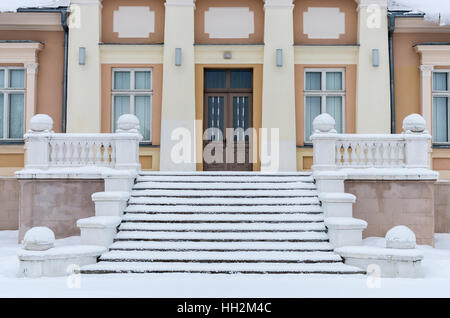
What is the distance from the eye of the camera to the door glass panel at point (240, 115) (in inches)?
563

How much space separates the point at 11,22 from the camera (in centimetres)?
1390

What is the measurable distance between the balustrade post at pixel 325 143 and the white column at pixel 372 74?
2961 mm

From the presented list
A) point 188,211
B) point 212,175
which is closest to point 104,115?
point 212,175

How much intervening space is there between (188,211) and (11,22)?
24.0 feet

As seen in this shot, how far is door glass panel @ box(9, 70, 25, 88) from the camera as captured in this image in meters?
14.1

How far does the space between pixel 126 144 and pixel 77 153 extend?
1.05 m

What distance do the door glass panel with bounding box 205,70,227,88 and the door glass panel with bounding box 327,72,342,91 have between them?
2653 mm

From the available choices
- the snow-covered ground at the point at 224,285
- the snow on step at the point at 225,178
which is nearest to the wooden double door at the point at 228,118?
the snow on step at the point at 225,178

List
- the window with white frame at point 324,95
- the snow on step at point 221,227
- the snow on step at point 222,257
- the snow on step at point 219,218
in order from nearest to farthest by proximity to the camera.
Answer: the snow on step at point 222,257 < the snow on step at point 221,227 < the snow on step at point 219,218 < the window with white frame at point 324,95

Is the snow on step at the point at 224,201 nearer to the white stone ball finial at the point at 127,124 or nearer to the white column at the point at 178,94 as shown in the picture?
the white stone ball finial at the point at 127,124

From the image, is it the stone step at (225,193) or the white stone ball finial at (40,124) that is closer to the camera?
the stone step at (225,193)

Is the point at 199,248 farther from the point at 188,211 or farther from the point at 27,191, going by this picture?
the point at 27,191

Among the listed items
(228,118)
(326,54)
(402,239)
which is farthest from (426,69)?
(402,239)

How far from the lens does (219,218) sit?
33.2 feet
